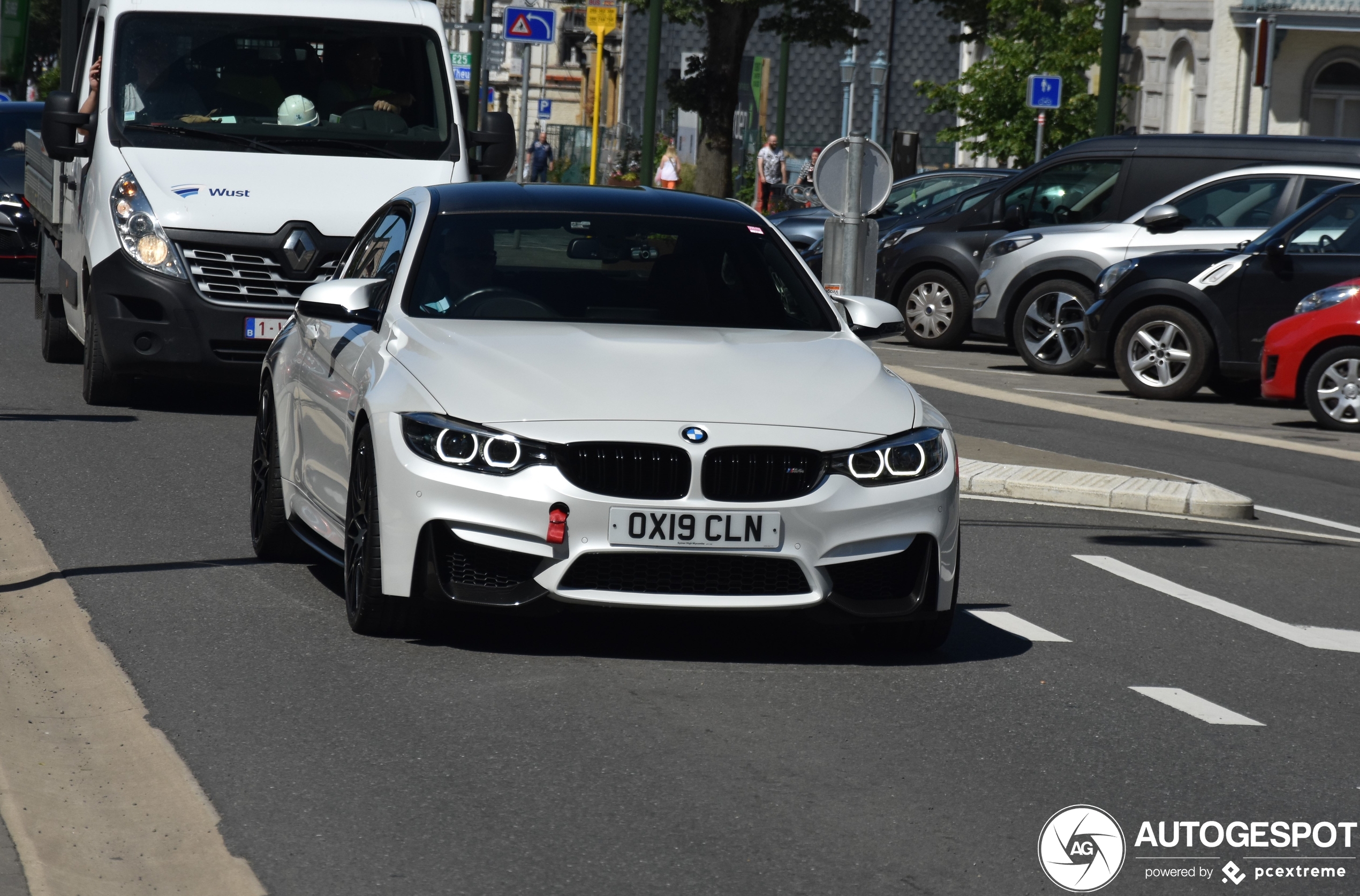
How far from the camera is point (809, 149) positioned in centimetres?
6219

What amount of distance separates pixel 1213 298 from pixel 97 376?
8.50 metres

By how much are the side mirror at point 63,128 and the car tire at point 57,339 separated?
2.25 m

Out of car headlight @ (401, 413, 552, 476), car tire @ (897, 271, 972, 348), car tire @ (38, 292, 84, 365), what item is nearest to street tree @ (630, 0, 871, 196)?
car tire @ (897, 271, 972, 348)

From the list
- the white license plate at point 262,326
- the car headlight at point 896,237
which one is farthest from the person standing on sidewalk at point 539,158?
the white license plate at point 262,326

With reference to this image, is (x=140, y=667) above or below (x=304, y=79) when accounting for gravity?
below

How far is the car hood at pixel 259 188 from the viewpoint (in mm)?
12422

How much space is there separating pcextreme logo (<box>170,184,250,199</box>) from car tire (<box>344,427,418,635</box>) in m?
5.80

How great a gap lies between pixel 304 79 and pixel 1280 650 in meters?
7.72

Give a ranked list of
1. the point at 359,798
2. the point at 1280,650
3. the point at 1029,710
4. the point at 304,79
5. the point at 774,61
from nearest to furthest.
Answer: the point at 359,798 → the point at 1029,710 → the point at 1280,650 → the point at 304,79 → the point at 774,61

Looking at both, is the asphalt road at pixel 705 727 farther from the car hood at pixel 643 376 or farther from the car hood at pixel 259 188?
the car hood at pixel 259 188

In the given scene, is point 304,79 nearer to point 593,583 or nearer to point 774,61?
point 593,583

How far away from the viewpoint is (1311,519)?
11.4 meters

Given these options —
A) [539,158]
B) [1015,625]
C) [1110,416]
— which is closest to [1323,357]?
[1110,416]

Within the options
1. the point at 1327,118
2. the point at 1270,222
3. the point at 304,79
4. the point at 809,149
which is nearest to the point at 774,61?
the point at 809,149
